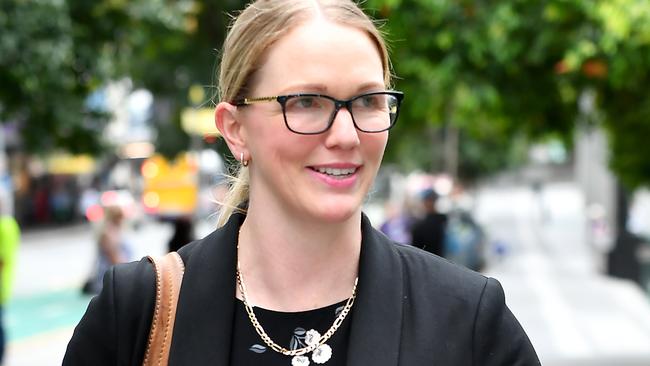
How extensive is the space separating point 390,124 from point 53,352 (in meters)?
11.8

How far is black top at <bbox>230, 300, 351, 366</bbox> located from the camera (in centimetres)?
207

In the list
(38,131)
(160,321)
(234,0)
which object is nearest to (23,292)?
(38,131)

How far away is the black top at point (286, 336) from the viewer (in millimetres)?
2074

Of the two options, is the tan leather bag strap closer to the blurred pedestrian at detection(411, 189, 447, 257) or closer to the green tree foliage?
the green tree foliage

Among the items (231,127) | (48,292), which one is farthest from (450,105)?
(48,292)

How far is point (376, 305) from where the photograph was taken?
6.79 feet

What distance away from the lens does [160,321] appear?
2.10 metres

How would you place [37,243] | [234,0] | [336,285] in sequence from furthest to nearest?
[37,243], [234,0], [336,285]

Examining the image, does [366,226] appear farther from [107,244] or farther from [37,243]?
[37,243]

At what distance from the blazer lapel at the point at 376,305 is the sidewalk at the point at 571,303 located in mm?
10369

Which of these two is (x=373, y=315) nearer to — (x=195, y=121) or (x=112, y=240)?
(x=195, y=121)

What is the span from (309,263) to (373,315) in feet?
0.53

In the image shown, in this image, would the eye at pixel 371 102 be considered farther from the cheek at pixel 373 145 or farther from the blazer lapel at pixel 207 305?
the blazer lapel at pixel 207 305

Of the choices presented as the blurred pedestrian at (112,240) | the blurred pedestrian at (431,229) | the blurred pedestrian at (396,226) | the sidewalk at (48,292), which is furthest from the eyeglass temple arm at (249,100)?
the blurred pedestrian at (396,226)
